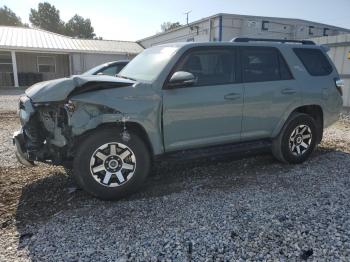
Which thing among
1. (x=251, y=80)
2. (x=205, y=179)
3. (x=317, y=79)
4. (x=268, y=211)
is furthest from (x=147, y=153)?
(x=317, y=79)

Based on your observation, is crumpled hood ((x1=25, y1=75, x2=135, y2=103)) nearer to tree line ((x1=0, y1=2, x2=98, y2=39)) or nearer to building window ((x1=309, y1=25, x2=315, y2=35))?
building window ((x1=309, y1=25, x2=315, y2=35))

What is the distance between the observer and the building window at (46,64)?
2502 cm

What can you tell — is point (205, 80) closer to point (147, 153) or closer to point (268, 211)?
point (147, 153)

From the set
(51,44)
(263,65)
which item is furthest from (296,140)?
(51,44)

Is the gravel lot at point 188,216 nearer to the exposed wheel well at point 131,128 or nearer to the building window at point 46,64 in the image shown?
the exposed wheel well at point 131,128

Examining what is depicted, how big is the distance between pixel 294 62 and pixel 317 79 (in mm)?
575

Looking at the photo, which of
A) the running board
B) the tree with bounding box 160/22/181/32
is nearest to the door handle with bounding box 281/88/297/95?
the running board

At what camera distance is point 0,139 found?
721 cm

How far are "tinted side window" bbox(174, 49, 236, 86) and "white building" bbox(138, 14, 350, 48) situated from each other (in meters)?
13.5

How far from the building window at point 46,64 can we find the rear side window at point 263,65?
77.5 ft

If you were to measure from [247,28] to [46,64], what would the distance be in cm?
1622

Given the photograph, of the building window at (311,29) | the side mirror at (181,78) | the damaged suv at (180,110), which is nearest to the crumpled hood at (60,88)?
the damaged suv at (180,110)

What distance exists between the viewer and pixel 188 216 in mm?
3596

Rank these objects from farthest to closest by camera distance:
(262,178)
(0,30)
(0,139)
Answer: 1. (0,30)
2. (0,139)
3. (262,178)
